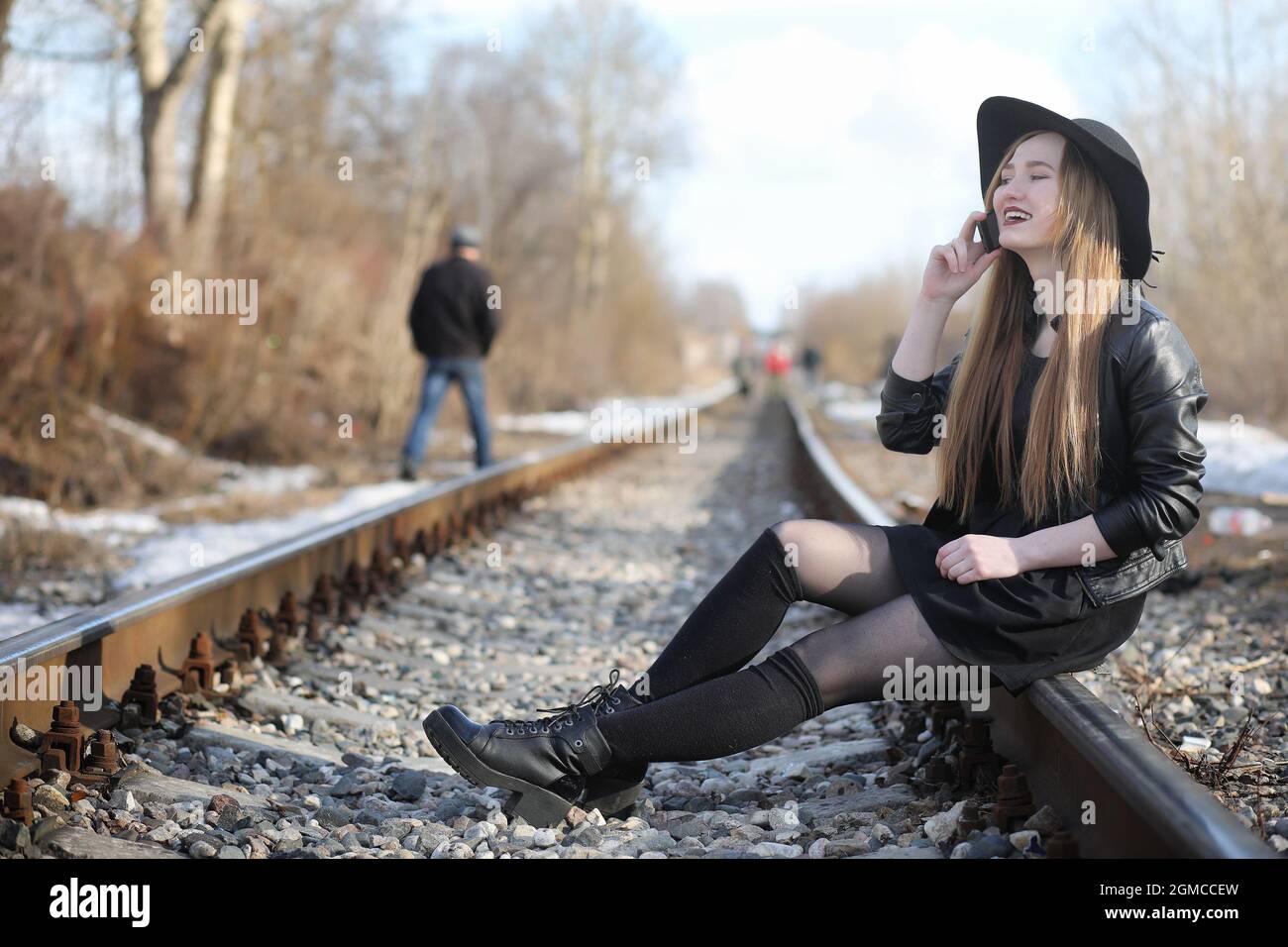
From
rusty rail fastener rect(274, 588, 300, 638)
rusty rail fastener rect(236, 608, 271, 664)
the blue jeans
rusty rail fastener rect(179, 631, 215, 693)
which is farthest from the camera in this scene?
the blue jeans

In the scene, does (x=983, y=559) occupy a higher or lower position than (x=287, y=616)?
higher

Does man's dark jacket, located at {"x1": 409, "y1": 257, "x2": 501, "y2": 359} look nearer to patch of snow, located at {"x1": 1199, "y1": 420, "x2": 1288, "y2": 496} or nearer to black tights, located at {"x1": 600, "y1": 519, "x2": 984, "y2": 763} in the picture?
patch of snow, located at {"x1": 1199, "y1": 420, "x2": 1288, "y2": 496}

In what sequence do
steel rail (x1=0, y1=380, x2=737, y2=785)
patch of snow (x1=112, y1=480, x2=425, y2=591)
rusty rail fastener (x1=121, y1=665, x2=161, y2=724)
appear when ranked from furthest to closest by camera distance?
patch of snow (x1=112, y1=480, x2=425, y2=591), rusty rail fastener (x1=121, y1=665, x2=161, y2=724), steel rail (x1=0, y1=380, x2=737, y2=785)

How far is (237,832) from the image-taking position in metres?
2.62

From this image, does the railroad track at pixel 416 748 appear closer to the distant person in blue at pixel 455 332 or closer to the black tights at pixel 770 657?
the black tights at pixel 770 657

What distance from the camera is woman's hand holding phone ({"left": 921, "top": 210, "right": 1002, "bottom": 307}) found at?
300 centimetres

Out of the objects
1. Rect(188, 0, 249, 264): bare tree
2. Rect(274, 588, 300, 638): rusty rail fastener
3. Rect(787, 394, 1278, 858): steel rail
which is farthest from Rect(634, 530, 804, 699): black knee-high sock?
Rect(188, 0, 249, 264): bare tree

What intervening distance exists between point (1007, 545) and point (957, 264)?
A: 0.70 meters

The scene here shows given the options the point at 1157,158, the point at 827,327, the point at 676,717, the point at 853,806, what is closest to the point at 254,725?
the point at 676,717

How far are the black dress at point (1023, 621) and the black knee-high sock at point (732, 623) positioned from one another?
30 centimetres

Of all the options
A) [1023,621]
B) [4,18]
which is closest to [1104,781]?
[1023,621]

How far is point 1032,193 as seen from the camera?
2797mm

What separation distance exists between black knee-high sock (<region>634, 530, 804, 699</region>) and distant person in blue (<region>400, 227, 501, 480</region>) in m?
7.06

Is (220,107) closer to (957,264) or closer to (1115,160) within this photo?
(957,264)
